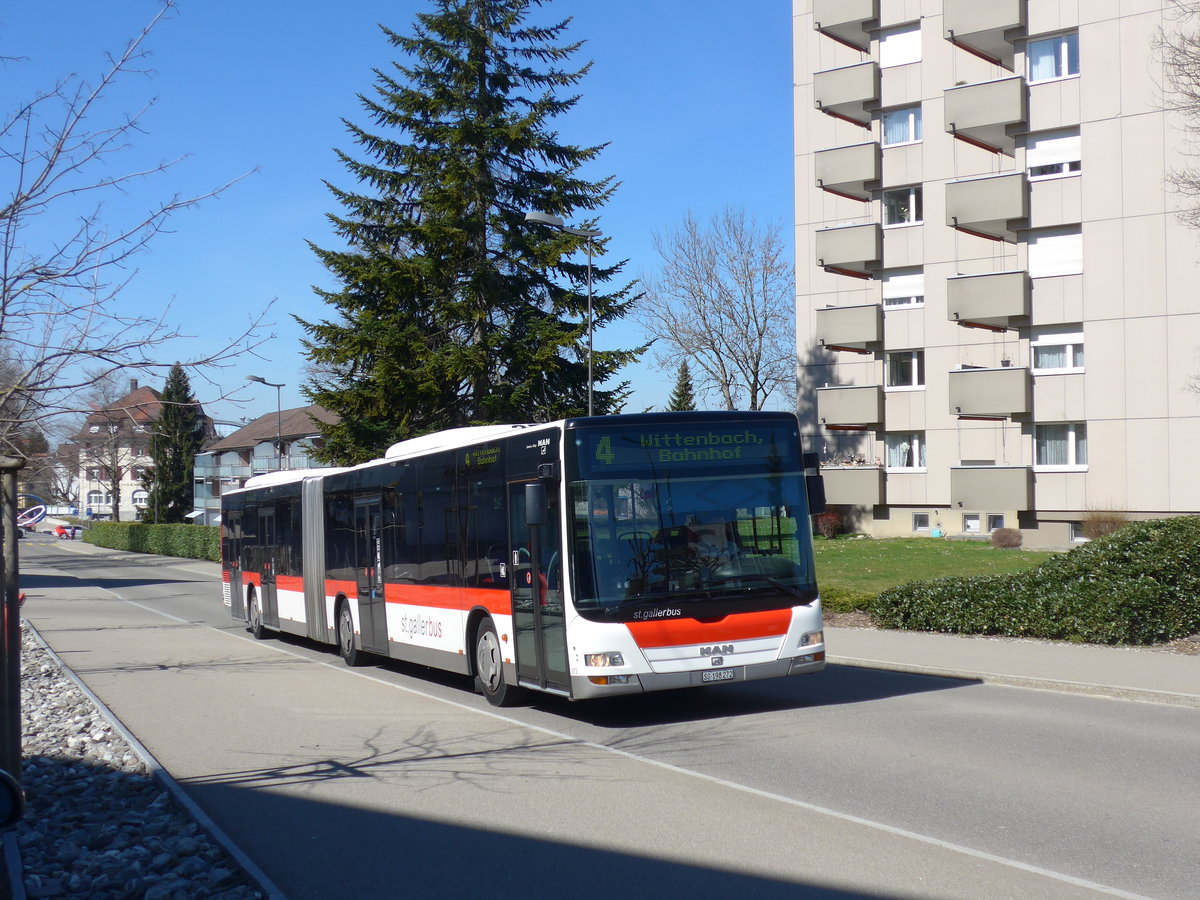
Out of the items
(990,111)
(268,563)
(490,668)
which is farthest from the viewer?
(990,111)

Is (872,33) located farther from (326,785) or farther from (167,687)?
(326,785)

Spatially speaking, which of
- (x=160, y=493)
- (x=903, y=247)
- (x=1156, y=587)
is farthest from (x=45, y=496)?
(x=160, y=493)

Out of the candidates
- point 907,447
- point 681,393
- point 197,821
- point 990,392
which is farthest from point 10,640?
point 681,393

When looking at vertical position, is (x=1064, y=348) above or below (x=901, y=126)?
below

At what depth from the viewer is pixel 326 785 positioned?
29.1 feet

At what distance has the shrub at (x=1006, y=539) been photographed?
3328 cm

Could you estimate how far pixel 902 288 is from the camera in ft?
128

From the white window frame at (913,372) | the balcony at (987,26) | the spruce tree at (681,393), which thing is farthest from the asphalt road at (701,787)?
the spruce tree at (681,393)

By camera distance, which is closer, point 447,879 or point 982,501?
point 447,879

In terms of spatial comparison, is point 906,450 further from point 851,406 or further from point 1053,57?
point 1053,57

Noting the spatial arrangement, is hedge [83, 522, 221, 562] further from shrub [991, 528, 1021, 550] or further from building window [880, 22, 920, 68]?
shrub [991, 528, 1021, 550]

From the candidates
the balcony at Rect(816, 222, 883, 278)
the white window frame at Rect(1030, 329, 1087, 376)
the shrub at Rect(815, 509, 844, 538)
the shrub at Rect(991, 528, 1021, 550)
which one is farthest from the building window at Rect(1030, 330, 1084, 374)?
the shrub at Rect(815, 509, 844, 538)

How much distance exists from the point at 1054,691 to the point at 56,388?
384 inches

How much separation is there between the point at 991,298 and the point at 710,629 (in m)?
25.7
